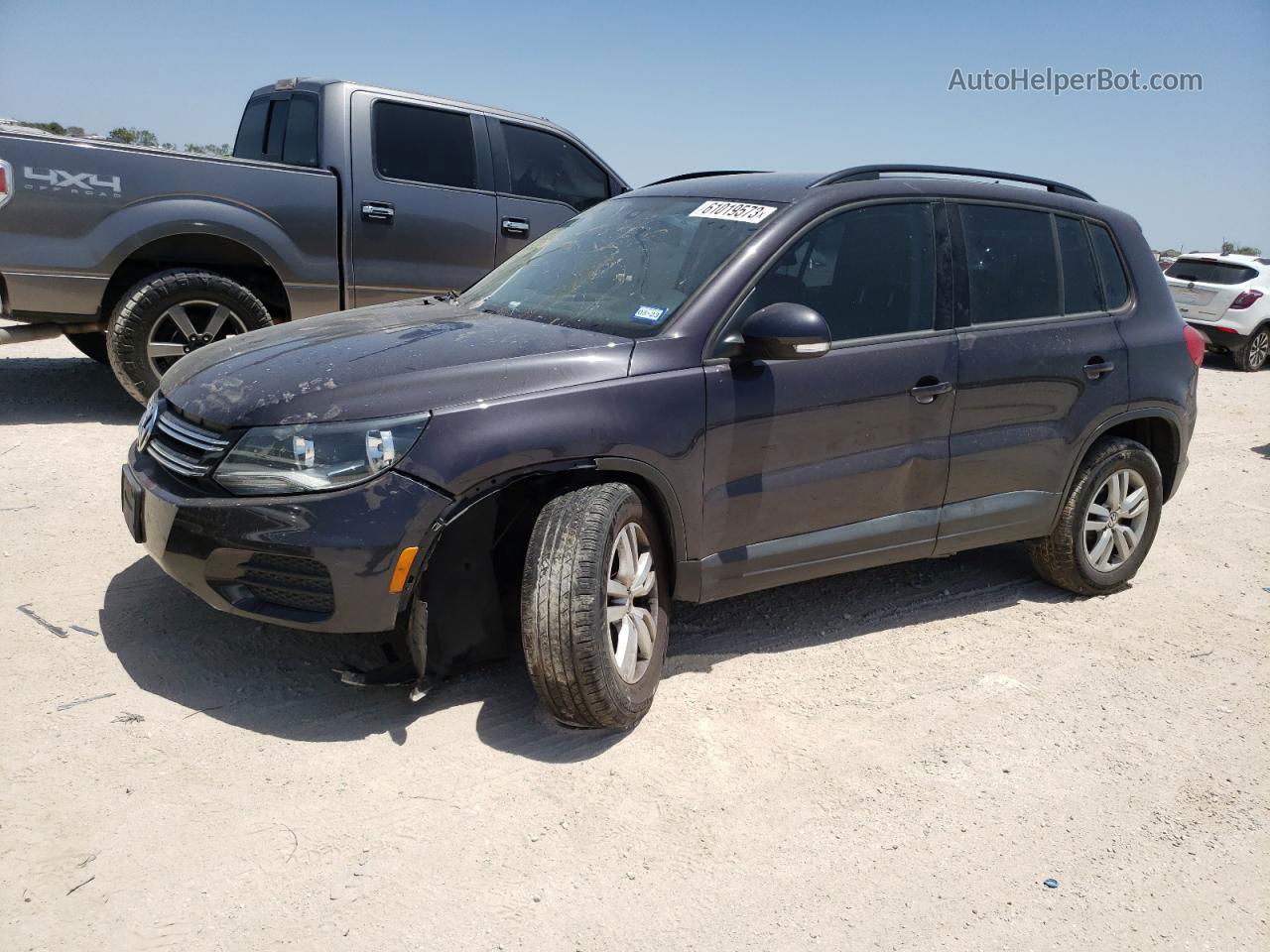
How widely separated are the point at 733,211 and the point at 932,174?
39.1 inches

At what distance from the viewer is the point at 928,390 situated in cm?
419

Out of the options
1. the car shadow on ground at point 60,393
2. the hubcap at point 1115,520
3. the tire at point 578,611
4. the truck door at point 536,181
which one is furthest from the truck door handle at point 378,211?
the hubcap at point 1115,520

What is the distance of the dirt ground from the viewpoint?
8.89 feet

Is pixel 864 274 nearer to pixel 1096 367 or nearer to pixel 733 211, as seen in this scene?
pixel 733 211

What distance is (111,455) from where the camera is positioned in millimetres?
Result: 5906

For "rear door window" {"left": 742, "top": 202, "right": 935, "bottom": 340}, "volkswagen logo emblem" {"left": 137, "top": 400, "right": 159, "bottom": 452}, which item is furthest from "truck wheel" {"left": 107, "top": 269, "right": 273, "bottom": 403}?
"rear door window" {"left": 742, "top": 202, "right": 935, "bottom": 340}

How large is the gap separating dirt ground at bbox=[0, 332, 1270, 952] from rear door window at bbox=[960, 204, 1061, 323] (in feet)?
4.57

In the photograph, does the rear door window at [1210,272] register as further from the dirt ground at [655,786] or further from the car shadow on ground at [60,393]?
the car shadow on ground at [60,393]

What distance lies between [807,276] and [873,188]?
0.55 metres

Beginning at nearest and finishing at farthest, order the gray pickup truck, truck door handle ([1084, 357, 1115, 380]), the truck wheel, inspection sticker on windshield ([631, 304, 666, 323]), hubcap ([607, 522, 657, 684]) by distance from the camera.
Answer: hubcap ([607, 522, 657, 684]) → inspection sticker on windshield ([631, 304, 666, 323]) → truck door handle ([1084, 357, 1115, 380]) → the gray pickup truck → the truck wheel

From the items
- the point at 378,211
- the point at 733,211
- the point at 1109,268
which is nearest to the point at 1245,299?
the point at 1109,268

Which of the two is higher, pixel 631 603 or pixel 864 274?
pixel 864 274

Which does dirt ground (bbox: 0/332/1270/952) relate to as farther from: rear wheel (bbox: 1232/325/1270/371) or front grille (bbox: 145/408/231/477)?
rear wheel (bbox: 1232/325/1270/371)

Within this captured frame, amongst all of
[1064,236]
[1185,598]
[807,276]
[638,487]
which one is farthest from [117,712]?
[1185,598]
